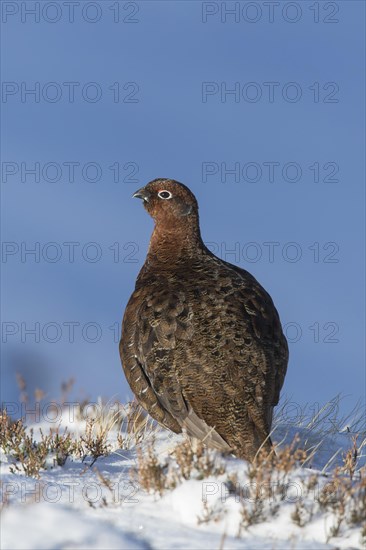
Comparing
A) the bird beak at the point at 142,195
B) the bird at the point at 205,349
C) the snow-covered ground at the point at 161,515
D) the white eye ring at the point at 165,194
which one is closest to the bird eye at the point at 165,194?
the white eye ring at the point at 165,194

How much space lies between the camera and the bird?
750 cm

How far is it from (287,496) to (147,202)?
12.9 feet

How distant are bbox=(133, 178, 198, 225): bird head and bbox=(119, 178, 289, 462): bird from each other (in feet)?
0.88

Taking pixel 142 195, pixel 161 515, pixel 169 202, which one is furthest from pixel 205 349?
pixel 142 195

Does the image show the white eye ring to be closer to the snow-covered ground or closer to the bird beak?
the bird beak

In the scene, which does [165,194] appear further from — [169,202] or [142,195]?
[142,195]

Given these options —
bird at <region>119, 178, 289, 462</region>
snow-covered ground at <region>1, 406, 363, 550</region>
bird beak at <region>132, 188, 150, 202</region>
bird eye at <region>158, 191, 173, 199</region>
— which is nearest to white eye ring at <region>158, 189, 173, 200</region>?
bird eye at <region>158, 191, 173, 199</region>

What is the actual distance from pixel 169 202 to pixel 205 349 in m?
2.02

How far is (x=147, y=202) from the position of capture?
368 inches

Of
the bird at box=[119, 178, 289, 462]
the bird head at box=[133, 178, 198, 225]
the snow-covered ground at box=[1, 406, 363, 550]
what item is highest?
the bird head at box=[133, 178, 198, 225]

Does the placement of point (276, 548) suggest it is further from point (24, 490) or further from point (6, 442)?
point (6, 442)

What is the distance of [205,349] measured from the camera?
7.73 metres

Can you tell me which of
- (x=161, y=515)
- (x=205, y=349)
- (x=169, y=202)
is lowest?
(x=161, y=515)

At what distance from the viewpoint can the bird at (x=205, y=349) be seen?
750 centimetres
